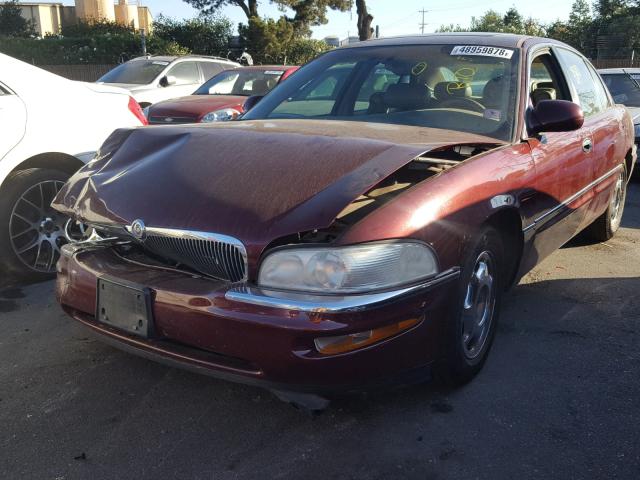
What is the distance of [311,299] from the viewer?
2.29 metres

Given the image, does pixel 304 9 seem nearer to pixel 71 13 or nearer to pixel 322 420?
pixel 71 13

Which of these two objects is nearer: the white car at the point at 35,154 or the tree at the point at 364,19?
the white car at the point at 35,154

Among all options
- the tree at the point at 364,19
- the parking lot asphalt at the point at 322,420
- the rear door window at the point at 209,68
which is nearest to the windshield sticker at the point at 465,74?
the parking lot asphalt at the point at 322,420

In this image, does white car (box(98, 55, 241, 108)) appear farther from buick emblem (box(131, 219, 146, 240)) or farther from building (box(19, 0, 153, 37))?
building (box(19, 0, 153, 37))

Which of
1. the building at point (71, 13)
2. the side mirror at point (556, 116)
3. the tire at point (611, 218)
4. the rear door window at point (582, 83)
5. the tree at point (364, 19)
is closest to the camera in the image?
the side mirror at point (556, 116)

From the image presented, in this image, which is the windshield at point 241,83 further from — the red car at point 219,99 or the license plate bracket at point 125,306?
the license plate bracket at point 125,306

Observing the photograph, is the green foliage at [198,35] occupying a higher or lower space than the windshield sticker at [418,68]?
higher

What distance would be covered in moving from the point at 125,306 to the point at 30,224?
220 cm

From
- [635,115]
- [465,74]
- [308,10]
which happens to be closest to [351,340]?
[465,74]

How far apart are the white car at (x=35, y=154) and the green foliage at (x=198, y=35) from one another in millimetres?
29735

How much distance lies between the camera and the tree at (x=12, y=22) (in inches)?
1507

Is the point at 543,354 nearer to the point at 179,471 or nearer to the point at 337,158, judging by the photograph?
the point at 337,158

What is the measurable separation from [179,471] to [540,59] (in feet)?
10.6

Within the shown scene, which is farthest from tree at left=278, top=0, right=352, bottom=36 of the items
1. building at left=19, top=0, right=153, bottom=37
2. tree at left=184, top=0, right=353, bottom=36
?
building at left=19, top=0, right=153, bottom=37
